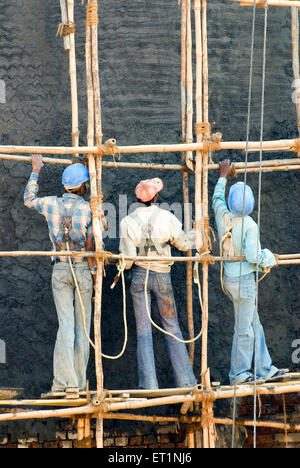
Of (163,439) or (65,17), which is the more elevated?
(65,17)

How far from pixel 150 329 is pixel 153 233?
27.6 inches

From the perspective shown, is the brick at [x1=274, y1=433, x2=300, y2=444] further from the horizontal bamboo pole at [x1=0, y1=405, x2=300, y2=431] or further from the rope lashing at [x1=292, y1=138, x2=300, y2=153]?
the rope lashing at [x1=292, y1=138, x2=300, y2=153]

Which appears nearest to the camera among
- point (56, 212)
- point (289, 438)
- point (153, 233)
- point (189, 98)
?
point (56, 212)

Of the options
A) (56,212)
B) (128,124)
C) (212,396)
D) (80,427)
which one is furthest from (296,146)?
A: (80,427)

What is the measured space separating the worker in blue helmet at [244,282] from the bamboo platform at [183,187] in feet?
0.32

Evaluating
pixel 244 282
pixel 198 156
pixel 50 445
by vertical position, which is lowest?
pixel 50 445

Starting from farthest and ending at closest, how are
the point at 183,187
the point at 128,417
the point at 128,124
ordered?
the point at 128,124 → the point at 183,187 → the point at 128,417

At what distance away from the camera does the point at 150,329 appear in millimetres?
8438

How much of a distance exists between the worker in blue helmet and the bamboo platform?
10 centimetres

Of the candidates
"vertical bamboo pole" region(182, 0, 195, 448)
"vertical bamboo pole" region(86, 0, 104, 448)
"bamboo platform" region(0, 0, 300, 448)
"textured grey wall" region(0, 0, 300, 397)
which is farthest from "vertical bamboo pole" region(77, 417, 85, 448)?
"vertical bamboo pole" region(182, 0, 195, 448)

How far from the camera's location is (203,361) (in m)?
8.24

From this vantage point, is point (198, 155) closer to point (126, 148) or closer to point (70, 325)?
Answer: point (126, 148)

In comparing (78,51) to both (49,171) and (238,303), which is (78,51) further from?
(238,303)

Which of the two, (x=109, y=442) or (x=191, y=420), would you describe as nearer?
(x=191, y=420)
